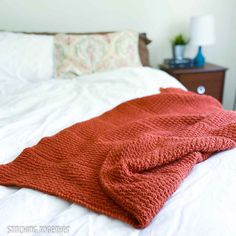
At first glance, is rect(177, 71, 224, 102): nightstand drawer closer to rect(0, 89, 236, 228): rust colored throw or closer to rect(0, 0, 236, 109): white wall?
rect(0, 0, 236, 109): white wall

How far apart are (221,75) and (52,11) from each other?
1504mm

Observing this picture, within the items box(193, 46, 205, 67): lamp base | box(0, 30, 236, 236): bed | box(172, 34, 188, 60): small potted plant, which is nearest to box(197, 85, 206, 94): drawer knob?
box(193, 46, 205, 67): lamp base

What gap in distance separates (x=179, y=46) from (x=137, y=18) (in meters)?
0.45

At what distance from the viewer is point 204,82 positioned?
2.18m

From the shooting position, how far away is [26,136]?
103 centimetres

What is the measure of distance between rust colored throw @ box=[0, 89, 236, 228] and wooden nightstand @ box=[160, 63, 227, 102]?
117cm

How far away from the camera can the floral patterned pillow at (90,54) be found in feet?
6.07

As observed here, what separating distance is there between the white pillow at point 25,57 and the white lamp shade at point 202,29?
1158 mm

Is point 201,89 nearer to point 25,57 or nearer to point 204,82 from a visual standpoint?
point 204,82

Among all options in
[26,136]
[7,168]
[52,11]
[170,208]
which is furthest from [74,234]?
[52,11]

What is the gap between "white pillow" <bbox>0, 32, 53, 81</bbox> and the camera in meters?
1.71

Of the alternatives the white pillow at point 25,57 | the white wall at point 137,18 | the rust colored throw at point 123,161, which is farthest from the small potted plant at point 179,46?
the rust colored throw at point 123,161

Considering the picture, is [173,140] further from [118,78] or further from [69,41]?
[69,41]

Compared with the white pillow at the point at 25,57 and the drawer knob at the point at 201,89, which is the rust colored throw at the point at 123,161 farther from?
the drawer knob at the point at 201,89
